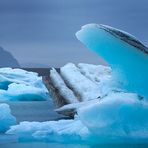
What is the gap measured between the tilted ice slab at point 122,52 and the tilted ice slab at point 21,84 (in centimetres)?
1387

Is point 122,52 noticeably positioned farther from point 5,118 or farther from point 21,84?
point 21,84

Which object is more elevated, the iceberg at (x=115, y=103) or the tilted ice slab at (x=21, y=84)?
the tilted ice slab at (x=21, y=84)

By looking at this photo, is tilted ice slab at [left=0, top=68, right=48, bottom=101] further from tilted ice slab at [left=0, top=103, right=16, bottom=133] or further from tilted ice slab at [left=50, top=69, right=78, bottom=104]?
tilted ice slab at [left=0, top=103, right=16, bottom=133]

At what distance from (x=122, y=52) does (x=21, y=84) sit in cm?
1485

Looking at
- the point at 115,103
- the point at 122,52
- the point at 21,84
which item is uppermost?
the point at 21,84

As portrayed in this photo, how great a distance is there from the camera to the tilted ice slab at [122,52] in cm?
916

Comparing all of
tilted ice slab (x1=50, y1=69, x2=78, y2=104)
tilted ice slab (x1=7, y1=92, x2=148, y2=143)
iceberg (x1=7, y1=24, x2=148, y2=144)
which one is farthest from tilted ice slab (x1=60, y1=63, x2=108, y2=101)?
tilted ice slab (x1=7, y1=92, x2=148, y2=143)

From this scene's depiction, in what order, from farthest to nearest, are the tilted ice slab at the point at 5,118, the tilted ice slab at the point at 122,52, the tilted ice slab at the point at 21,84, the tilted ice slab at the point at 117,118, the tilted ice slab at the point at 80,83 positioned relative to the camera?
the tilted ice slab at the point at 21,84 < the tilted ice slab at the point at 80,83 < the tilted ice slab at the point at 5,118 < the tilted ice slab at the point at 122,52 < the tilted ice slab at the point at 117,118

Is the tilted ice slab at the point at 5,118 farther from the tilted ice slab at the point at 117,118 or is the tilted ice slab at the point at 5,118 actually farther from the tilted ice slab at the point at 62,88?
the tilted ice slab at the point at 117,118

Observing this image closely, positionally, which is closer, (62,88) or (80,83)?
(80,83)

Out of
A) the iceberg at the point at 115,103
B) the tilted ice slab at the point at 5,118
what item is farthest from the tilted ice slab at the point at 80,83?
the iceberg at the point at 115,103

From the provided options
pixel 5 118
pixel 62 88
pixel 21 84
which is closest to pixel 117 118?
pixel 5 118

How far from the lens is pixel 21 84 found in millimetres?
23719

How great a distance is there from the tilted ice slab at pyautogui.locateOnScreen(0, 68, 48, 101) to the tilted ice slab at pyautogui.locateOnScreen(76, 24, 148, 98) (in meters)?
13.9
